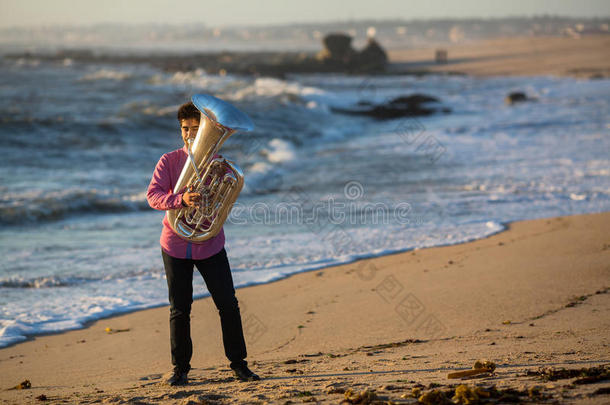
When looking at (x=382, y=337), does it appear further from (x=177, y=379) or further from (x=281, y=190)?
(x=281, y=190)

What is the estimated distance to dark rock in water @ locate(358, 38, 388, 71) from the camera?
5884 cm

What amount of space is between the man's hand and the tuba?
0.12ft

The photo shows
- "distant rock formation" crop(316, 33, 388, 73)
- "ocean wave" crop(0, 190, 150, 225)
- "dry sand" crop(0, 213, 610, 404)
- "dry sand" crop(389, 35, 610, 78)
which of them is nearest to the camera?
"dry sand" crop(0, 213, 610, 404)

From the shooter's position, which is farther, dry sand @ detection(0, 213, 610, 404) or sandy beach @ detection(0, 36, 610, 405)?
dry sand @ detection(0, 213, 610, 404)

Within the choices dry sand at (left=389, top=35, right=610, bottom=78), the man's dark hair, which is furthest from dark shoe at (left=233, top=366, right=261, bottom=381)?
dry sand at (left=389, top=35, right=610, bottom=78)

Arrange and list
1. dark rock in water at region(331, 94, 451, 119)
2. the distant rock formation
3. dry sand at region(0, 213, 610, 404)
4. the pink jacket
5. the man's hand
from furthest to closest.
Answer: the distant rock formation, dark rock in water at region(331, 94, 451, 119), the pink jacket, the man's hand, dry sand at region(0, 213, 610, 404)

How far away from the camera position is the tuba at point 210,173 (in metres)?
3.60

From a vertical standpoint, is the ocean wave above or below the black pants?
above

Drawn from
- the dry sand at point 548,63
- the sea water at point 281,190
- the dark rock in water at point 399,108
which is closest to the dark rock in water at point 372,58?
the dry sand at point 548,63

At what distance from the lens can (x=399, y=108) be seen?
26703 mm

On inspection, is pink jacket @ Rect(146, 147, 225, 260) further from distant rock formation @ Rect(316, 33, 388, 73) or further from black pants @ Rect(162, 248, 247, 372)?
distant rock formation @ Rect(316, 33, 388, 73)

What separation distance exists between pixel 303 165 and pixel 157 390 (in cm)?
1126

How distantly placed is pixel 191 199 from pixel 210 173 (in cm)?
19

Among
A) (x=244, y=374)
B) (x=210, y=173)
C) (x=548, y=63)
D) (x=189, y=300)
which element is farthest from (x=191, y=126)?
(x=548, y=63)
